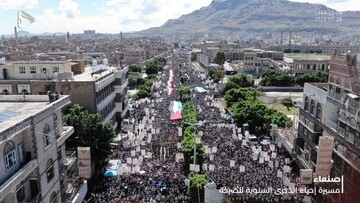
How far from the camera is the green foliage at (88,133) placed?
100 feet

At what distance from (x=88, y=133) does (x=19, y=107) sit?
10354 millimetres

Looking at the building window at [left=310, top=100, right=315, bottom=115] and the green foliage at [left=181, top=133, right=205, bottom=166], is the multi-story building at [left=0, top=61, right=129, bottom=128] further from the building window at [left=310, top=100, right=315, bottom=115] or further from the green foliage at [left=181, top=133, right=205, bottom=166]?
the building window at [left=310, top=100, right=315, bottom=115]

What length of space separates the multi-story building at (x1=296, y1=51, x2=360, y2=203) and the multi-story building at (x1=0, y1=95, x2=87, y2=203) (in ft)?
64.2

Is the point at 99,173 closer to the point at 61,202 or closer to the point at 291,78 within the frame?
the point at 61,202

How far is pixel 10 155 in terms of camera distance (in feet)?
53.1

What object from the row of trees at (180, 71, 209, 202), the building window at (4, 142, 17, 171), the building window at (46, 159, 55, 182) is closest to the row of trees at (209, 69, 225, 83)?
the row of trees at (180, 71, 209, 202)

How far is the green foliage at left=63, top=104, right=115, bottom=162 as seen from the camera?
100ft

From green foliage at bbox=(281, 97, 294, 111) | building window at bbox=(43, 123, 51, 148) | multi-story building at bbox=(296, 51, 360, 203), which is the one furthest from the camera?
green foliage at bbox=(281, 97, 294, 111)

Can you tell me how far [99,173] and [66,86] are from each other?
30.2 feet

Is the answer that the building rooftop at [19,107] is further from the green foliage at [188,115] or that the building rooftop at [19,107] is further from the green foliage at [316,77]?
the green foliage at [316,77]

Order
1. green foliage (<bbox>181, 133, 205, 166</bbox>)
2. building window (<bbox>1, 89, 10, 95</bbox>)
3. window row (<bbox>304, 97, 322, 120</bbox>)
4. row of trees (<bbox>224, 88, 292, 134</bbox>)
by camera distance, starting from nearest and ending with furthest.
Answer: window row (<bbox>304, 97, 322, 120</bbox>) → green foliage (<bbox>181, 133, 205, 166</bbox>) → building window (<bbox>1, 89, 10, 95</bbox>) → row of trees (<bbox>224, 88, 292, 134</bbox>)

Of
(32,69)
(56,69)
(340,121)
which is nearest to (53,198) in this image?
(56,69)

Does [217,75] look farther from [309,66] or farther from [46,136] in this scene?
[46,136]

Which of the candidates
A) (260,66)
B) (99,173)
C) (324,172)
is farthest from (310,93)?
(260,66)
